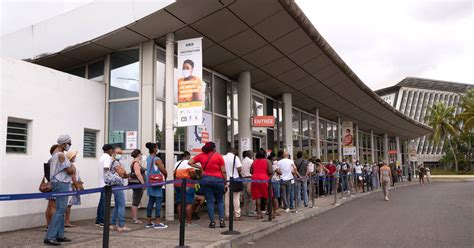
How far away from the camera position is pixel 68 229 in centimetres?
837

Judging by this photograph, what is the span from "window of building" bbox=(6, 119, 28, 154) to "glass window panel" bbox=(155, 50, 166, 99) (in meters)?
3.34

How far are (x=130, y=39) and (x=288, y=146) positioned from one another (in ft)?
32.4

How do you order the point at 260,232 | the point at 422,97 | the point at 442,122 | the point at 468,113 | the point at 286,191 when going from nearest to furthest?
1. the point at 260,232
2. the point at 286,191
3. the point at 468,113
4. the point at 442,122
5. the point at 422,97

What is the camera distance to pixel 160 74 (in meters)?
11.3

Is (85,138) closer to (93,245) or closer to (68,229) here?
(68,229)

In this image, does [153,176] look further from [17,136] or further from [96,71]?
[96,71]

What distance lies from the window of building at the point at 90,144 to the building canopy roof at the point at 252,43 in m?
2.17

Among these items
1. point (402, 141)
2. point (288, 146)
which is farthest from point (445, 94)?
point (288, 146)

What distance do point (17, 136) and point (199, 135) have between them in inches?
203

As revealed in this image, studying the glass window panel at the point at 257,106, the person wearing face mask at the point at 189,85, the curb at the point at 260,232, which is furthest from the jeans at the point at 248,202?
the glass window panel at the point at 257,106

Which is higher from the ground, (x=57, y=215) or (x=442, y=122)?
(x=442, y=122)

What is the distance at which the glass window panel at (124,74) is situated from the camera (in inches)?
436

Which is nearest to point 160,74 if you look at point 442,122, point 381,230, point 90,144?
point 90,144

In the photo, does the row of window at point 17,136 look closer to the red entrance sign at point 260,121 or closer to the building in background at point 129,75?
the building in background at point 129,75
